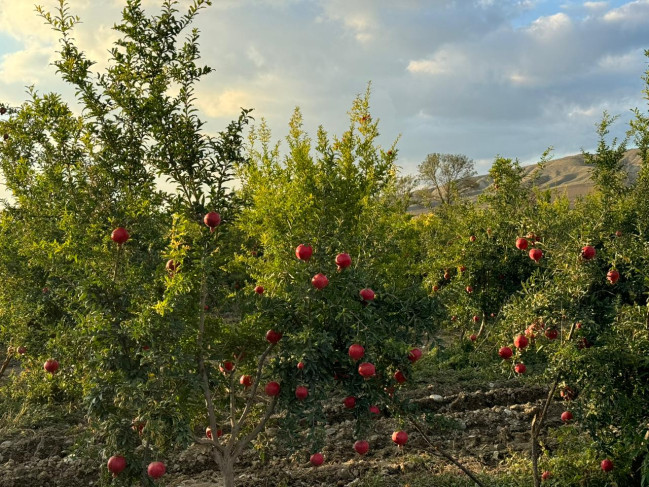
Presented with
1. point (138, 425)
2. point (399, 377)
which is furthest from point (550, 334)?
point (138, 425)

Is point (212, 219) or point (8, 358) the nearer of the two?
point (212, 219)

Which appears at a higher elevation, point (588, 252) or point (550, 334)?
point (588, 252)

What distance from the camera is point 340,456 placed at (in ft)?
23.1

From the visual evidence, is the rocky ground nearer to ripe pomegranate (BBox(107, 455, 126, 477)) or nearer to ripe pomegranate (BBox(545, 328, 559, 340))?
ripe pomegranate (BBox(545, 328, 559, 340))

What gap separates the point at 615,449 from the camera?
17.4 feet

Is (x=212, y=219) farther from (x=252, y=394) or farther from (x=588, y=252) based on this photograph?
(x=588, y=252)

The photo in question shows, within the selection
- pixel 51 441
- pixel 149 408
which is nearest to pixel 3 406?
pixel 51 441

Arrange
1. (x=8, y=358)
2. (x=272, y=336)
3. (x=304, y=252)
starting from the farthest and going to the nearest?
(x=8, y=358) < (x=272, y=336) < (x=304, y=252)

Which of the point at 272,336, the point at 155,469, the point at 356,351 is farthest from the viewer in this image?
the point at 272,336

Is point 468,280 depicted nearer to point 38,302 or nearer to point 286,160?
point 286,160

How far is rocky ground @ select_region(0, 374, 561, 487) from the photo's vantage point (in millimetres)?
6449

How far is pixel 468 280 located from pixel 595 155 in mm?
4598

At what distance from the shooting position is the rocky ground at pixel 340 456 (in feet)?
21.2

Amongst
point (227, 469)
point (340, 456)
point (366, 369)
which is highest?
point (366, 369)
